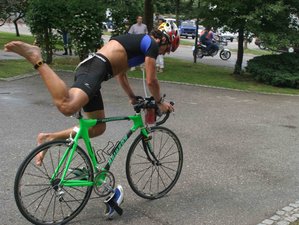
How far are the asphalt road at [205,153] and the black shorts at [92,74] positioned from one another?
1.22 metres

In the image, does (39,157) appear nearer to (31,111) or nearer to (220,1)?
(31,111)

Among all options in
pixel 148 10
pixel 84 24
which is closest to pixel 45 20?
pixel 84 24

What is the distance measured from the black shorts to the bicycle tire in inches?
19.7

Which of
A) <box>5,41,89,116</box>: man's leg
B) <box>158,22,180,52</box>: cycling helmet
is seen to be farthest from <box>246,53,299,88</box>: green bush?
<box>5,41,89,116</box>: man's leg

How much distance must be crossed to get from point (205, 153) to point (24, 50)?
3.50m

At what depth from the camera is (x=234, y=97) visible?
11.3m

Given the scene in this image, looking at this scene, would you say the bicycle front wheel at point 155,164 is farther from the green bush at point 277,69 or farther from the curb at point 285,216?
the green bush at point 277,69

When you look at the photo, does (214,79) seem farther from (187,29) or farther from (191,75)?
(187,29)

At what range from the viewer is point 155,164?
4855 mm

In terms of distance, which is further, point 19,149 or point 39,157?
point 19,149

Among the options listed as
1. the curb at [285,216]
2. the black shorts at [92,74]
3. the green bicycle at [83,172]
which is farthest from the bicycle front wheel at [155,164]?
the curb at [285,216]

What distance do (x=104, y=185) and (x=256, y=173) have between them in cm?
235

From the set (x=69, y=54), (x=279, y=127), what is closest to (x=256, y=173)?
(x=279, y=127)

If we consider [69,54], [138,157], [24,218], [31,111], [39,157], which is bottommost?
[69,54]
